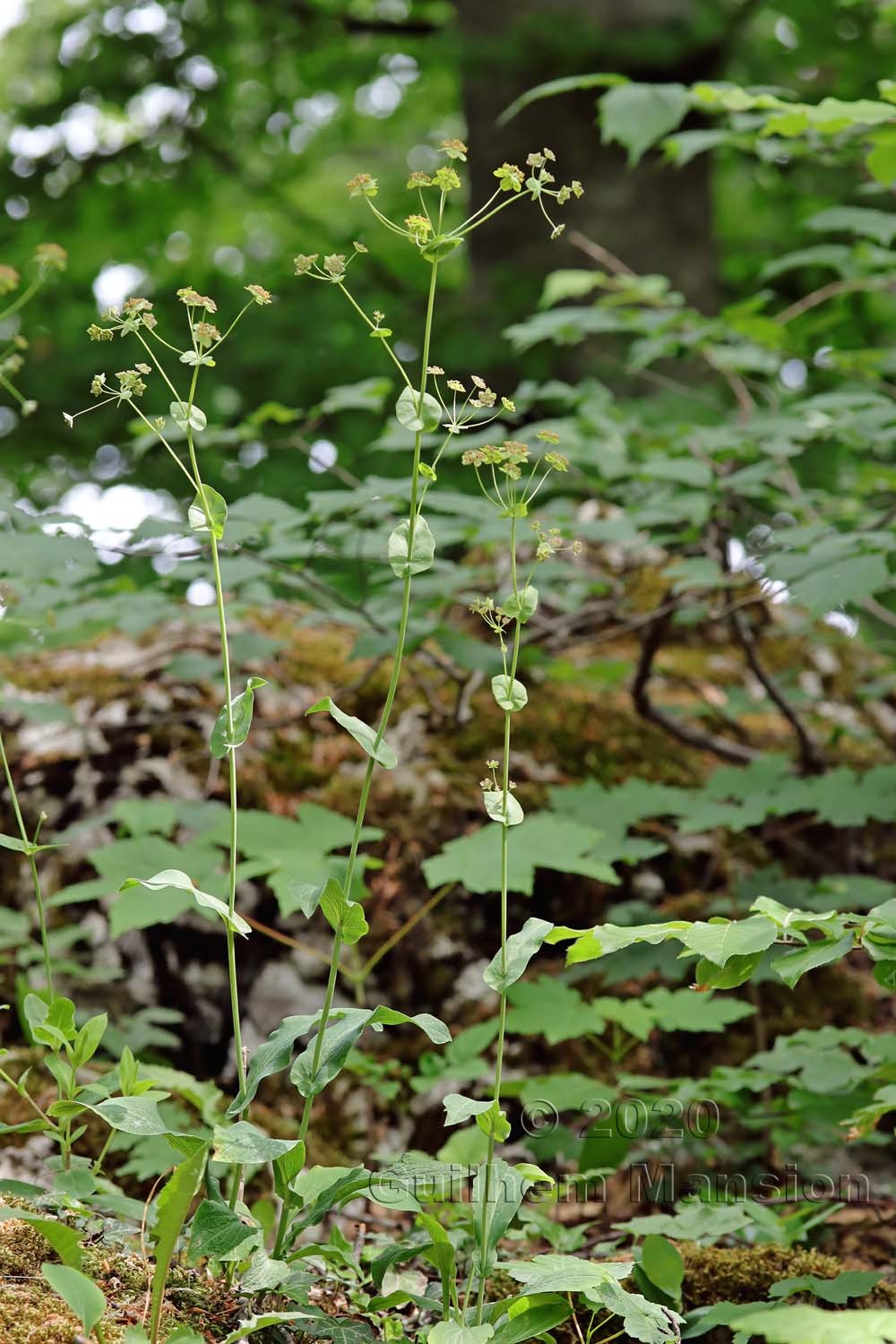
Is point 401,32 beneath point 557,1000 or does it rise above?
above

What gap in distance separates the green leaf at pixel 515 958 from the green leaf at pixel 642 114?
175 centimetres

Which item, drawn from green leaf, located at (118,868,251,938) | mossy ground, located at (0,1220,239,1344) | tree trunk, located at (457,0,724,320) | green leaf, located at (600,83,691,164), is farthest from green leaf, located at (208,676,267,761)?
tree trunk, located at (457,0,724,320)

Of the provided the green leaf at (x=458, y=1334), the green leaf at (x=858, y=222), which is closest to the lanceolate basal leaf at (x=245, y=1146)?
the green leaf at (x=458, y=1334)

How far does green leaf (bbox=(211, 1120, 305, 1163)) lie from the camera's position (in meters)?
1.02

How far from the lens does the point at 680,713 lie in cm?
305

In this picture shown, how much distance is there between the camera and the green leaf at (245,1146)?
3.35ft

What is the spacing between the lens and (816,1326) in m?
0.70

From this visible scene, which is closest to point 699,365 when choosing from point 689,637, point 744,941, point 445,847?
point 689,637

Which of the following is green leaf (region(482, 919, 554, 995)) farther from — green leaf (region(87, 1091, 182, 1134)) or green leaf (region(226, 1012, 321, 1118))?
green leaf (region(87, 1091, 182, 1134))

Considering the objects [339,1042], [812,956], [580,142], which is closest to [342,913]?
[339,1042]

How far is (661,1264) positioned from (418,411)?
1.06m

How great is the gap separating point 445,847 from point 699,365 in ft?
10.0

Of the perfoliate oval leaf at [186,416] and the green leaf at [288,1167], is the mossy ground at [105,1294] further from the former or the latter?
the perfoliate oval leaf at [186,416]

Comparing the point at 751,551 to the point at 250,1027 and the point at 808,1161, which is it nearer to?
the point at 808,1161
